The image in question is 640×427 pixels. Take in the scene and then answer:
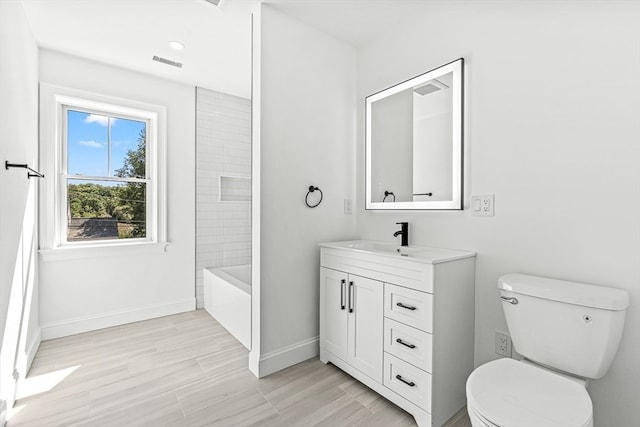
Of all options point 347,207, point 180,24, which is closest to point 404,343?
point 347,207

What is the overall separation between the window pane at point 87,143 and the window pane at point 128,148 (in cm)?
7

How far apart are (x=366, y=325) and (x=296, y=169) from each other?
1191 millimetres

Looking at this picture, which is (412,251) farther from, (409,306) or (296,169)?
(296,169)

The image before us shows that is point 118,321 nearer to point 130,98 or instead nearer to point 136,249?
point 136,249

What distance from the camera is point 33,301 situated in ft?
7.67

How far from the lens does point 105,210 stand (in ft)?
9.83

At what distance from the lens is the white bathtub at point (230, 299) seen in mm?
2496

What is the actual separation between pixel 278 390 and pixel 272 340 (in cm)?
32

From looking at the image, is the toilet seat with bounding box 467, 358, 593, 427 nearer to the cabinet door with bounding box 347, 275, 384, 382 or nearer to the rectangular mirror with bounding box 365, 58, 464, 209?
the cabinet door with bounding box 347, 275, 384, 382

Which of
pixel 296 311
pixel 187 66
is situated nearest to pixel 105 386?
pixel 296 311

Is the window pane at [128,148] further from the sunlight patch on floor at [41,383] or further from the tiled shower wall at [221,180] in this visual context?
the sunlight patch on floor at [41,383]

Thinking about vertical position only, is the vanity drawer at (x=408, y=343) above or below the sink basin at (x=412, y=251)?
below

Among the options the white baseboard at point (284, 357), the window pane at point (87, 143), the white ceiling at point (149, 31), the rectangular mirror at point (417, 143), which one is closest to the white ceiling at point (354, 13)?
the white ceiling at point (149, 31)

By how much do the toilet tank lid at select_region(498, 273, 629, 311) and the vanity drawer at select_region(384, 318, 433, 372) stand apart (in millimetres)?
480
